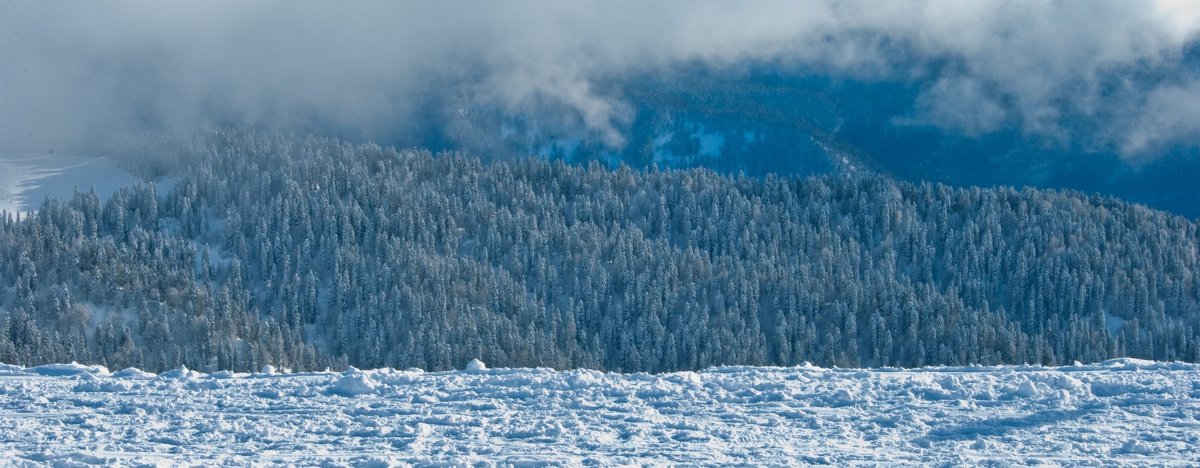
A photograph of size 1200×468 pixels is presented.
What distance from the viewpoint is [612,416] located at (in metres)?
33.9

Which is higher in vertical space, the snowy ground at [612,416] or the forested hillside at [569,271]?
the forested hillside at [569,271]

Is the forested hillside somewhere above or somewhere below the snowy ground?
above

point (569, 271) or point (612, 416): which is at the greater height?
point (569, 271)

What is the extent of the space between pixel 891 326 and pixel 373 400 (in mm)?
116965

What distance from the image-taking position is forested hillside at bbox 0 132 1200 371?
13162 cm

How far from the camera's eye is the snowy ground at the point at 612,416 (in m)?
30.9

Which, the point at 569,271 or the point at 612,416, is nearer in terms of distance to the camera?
the point at 612,416

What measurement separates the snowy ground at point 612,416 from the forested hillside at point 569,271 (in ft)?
289

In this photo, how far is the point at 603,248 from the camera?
16462cm

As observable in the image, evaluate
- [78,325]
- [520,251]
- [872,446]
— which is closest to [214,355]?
[78,325]

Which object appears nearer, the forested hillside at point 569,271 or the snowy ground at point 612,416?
the snowy ground at point 612,416

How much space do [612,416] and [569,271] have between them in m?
123

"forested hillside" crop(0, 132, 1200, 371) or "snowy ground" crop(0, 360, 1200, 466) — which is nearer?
"snowy ground" crop(0, 360, 1200, 466)

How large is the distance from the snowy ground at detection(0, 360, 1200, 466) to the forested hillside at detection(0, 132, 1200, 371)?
88.0 meters
